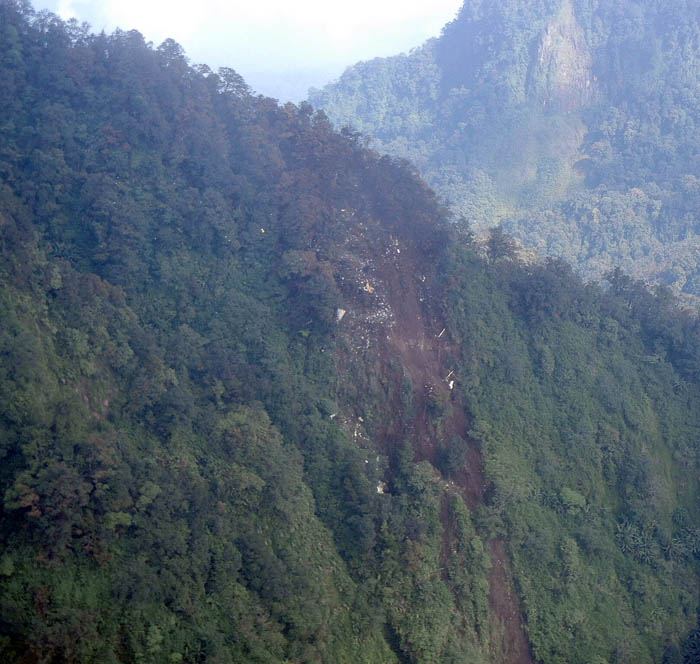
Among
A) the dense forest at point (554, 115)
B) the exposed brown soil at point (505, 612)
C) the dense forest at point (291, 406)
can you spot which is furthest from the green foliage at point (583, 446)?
the dense forest at point (554, 115)

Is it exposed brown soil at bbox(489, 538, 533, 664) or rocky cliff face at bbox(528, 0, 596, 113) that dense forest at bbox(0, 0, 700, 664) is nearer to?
exposed brown soil at bbox(489, 538, 533, 664)

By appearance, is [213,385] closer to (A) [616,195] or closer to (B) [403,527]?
(B) [403,527]

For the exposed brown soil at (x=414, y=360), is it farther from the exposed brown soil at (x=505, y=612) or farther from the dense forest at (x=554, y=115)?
the dense forest at (x=554, y=115)

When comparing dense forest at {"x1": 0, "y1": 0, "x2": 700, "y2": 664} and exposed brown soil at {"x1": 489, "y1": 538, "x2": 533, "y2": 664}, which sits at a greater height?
dense forest at {"x1": 0, "y1": 0, "x2": 700, "y2": 664}

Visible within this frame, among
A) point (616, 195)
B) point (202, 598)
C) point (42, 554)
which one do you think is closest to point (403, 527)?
point (202, 598)

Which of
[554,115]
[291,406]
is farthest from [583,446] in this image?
[554,115]

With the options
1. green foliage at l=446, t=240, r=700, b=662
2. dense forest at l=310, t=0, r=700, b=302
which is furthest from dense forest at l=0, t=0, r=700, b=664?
dense forest at l=310, t=0, r=700, b=302

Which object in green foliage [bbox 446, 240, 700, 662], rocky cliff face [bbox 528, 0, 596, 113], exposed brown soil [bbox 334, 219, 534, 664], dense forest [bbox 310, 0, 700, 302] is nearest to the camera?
exposed brown soil [bbox 334, 219, 534, 664]
